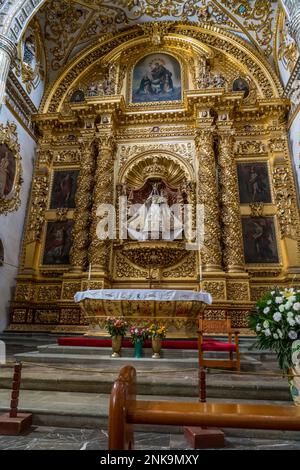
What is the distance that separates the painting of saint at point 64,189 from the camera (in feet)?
36.8

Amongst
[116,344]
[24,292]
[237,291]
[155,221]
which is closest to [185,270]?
[237,291]

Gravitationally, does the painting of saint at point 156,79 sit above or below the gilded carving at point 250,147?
above

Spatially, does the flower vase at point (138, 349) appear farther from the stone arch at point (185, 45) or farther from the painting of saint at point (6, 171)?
the stone arch at point (185, 45)

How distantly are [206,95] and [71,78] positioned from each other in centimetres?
572

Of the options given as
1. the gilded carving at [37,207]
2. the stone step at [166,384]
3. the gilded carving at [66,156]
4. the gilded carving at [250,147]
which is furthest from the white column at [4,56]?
the gilded carving at [250,147]

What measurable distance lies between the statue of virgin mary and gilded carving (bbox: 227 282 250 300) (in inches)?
86.4

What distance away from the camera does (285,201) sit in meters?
9.97

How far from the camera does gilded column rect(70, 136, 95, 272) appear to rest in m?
10.1

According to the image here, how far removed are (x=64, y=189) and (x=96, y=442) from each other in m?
9.56

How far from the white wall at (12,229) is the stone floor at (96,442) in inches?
278

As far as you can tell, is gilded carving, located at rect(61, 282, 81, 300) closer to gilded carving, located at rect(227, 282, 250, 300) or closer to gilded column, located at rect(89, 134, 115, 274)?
gilded column, located at rect(89, 134, 115, 274)

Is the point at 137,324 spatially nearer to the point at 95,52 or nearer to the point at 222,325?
the point at 222,325

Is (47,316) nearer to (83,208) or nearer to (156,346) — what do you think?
(83,208)
